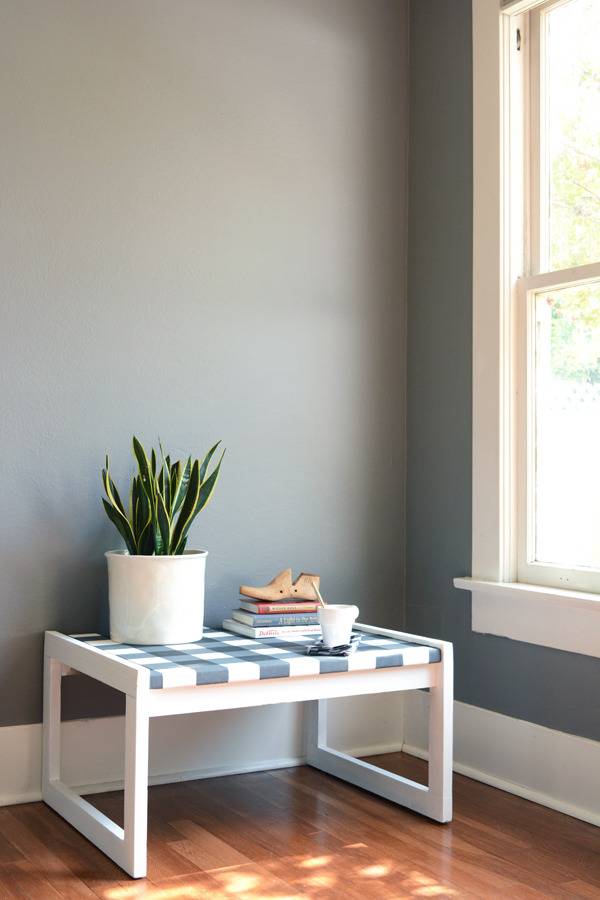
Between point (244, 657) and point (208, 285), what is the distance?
3.77ft

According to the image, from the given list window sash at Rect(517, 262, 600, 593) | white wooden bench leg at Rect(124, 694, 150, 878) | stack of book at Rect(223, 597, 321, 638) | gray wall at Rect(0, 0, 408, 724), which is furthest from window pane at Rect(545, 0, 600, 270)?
white wooden bench leg at Rect(124, 694, 150, 878)

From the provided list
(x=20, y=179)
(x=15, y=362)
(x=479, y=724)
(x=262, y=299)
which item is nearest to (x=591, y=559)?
(x=479, y=724)

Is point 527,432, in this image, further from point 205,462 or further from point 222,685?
point 222,685

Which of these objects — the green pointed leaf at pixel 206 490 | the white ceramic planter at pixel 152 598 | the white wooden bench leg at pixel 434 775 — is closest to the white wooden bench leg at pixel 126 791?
the white ceramic planter at pixel 152 598

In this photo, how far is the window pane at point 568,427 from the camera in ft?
9.03

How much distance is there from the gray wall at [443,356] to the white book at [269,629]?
0.56 m

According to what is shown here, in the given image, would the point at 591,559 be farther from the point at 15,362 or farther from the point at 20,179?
the point at 20,179

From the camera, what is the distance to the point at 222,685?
2.31 meters

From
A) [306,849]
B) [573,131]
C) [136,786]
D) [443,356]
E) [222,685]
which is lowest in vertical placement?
[306,849]

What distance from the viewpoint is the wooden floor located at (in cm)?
216

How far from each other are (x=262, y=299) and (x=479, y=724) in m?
1.45

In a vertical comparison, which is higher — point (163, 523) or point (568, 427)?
point (568, 427)

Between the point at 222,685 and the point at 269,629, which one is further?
the point at 269,629

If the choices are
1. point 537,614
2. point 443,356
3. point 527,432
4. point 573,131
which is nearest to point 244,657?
point 537,614
